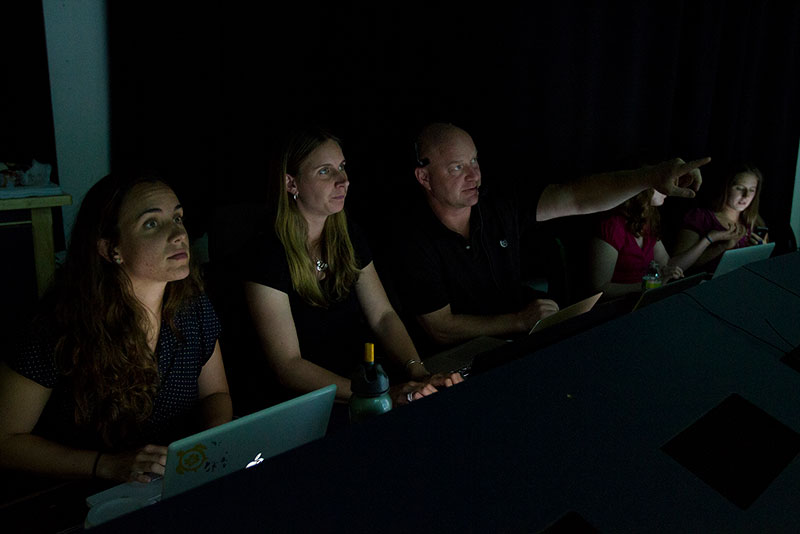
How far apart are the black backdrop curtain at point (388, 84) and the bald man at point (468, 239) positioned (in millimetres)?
266

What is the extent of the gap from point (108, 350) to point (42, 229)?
5.55 ft

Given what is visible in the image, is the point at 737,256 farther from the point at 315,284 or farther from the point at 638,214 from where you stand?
the point at 315,284

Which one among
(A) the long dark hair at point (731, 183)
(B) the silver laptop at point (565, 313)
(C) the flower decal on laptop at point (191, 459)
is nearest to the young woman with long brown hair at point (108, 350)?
(C) the flower decal on laptop at point (191, 459)

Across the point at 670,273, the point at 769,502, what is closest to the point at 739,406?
the point at 769,502

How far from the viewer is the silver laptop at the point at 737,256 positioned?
191cm

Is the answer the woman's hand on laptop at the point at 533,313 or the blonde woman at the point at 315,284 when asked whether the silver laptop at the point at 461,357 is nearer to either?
the blonde woman at the point at 315,284

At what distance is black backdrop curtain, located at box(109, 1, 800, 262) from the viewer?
8.98 ft

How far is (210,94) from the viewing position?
2758mm

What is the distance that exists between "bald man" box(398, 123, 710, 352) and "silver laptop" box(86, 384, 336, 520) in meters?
1.10

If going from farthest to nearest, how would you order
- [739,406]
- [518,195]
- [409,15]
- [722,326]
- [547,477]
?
[409,15], [518,195], [722,326], [739,406], [547,477]

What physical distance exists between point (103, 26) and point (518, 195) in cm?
212

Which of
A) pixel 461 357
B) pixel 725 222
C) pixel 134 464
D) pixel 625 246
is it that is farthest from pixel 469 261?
pixel 725 222

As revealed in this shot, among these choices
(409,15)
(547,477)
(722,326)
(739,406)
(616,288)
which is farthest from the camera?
(409,15)

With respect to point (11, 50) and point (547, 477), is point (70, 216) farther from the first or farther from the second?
point (547, 477)
